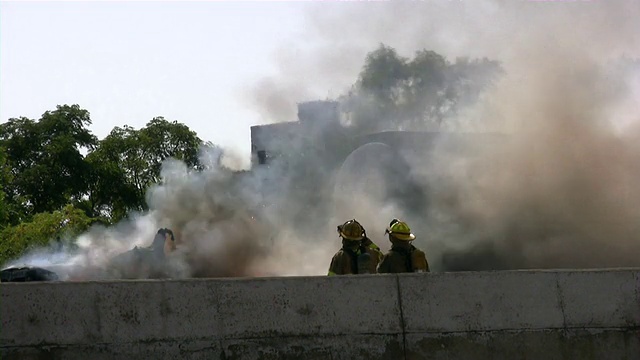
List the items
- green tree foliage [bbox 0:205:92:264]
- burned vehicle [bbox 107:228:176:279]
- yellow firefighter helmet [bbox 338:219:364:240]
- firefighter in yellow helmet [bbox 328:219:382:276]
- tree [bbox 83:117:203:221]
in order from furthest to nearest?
tree [bbox 83:117:203:221] → green tree foliage [bbox 0:205:92:264] → burned vehicle [bbox 107:228:176:279] → yellow firefighter helmet [bbox 338:219:364:240] → firefighter in yellow helmet [bbox 328:219:382:276]

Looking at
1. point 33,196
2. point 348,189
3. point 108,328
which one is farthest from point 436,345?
point 33,196

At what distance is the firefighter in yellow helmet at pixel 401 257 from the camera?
8.04 metres

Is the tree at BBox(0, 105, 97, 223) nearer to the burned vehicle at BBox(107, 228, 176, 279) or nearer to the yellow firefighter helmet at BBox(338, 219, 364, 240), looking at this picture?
the burned vehicle at BBox(107, 228, 176, 279)

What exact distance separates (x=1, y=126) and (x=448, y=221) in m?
19.9

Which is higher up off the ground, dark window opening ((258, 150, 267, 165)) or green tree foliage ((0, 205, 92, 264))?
dark window opening ((258, 150, 267, 165))

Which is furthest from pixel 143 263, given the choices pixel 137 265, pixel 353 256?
pixel 353 256

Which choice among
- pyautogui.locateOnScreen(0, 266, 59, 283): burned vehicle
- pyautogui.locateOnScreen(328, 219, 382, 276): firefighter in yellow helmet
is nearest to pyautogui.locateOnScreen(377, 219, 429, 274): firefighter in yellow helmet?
pyautogui.locateOnScreen(328, 219, 382, 276): firefighter in yellow helmet

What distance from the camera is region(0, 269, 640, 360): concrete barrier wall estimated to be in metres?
5.69

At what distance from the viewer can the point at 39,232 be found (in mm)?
27891

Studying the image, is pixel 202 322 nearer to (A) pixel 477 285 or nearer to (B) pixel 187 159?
(A) pixel 477 285

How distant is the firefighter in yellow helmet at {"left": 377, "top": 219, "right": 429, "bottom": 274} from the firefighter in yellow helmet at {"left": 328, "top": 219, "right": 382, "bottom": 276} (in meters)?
0.32

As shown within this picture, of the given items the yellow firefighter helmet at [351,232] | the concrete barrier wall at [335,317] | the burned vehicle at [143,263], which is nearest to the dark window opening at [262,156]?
the burned vehicle at [143,263]

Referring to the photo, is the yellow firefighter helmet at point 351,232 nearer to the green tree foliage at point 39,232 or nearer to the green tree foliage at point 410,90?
the green tree foliage at point 410,90

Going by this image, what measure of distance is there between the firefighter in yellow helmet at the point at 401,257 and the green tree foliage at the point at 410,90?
1806 cm
